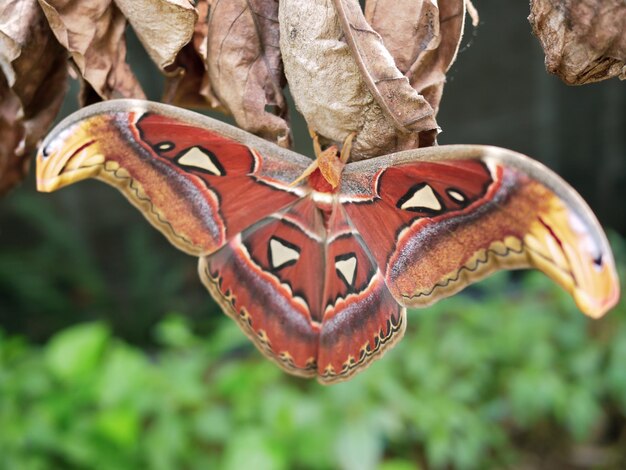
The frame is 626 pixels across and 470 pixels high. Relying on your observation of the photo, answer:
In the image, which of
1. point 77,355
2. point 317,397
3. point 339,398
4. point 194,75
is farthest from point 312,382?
point 194,75

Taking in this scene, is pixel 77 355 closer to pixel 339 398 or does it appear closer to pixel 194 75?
pixel 339 398

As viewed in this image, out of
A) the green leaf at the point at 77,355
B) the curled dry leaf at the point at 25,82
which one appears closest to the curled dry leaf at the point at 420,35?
the curled dry leaf at the point at 25,82

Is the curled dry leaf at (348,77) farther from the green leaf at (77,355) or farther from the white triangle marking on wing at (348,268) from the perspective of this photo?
the green leaf at (77,355)

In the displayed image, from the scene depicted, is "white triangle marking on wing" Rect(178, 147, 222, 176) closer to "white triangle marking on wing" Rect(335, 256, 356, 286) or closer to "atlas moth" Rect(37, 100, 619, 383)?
"atlas moth" Rect(37, 100, 619, 383)

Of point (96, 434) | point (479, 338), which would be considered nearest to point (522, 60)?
point (479, 338)

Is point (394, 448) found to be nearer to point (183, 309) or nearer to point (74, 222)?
point (183, 309)
